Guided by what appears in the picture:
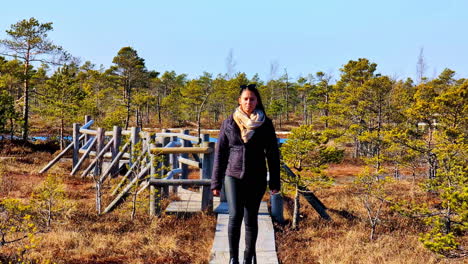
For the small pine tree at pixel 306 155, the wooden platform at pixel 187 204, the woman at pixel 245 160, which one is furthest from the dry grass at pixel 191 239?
the woman at pixel 245 160

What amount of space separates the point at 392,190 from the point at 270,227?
29.2ft

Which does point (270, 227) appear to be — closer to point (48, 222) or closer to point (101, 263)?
point (101, 263)

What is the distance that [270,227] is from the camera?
6.04m

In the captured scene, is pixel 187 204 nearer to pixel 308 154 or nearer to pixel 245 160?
pixel 308 154

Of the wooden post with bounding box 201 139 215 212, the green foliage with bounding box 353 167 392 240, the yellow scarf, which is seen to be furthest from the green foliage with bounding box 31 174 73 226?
the green foliage with bounding box 353 167 392 240

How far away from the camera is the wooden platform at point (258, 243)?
4676 millimetres

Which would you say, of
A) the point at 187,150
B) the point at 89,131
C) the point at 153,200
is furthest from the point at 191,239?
the point at 89,131

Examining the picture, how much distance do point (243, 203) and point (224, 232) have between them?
232 cm

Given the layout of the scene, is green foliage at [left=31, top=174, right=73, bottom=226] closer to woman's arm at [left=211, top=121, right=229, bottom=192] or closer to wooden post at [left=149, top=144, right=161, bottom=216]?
wooden post at [left=149, top=144, right=161, bottom=216]

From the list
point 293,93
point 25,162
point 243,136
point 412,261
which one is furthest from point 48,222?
point 293,93

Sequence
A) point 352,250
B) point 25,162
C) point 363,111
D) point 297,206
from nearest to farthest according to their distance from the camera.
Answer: point 352,250 < point 297,206 < point 25,162 < point 363,111

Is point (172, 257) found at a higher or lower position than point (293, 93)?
lower

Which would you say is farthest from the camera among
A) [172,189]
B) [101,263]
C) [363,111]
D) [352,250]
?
[363,111]

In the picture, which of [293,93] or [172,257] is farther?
[293,93]
